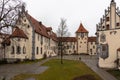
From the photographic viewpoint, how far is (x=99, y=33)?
1788 inches

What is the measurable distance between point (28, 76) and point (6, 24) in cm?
743

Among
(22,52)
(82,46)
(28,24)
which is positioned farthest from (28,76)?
(82,46)

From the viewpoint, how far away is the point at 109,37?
43688mm

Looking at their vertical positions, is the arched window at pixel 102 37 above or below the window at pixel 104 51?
above

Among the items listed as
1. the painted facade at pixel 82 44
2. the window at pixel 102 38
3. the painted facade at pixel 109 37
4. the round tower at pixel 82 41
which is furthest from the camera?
the painted facade at pixel 82 44

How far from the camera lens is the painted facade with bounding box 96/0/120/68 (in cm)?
4288

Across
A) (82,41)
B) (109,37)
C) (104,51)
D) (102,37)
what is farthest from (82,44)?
(109,37)

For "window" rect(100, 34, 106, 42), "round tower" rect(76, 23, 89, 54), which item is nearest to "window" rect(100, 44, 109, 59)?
"window" rect(100, 34, 106, 42)

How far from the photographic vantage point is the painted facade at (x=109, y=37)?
42.9 meters

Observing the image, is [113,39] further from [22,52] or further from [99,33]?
[22,52]

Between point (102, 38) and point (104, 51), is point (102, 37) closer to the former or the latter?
point (102, 38)

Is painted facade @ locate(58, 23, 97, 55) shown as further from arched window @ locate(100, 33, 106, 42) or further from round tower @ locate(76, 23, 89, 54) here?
arched window @ locate(100, 33, 106, 42)

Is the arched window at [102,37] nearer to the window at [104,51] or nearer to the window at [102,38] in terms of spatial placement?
the window at [102,38]

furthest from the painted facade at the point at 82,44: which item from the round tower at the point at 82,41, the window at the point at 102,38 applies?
the window at the point at 102,38
